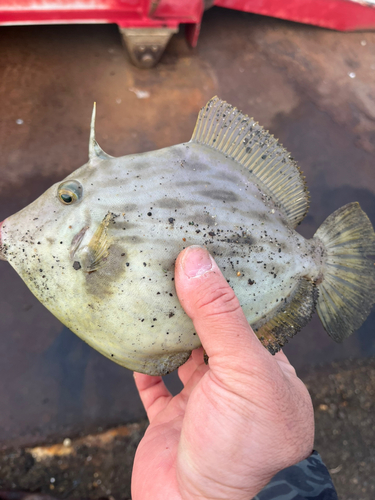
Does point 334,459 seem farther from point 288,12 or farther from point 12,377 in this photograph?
point 288,12

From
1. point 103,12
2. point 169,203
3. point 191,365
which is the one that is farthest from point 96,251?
point 103,12

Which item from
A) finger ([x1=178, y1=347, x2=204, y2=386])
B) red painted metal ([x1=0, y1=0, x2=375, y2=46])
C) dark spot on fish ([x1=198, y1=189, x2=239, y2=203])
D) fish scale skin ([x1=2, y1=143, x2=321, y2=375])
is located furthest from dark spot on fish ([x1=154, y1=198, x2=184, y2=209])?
red painted metal ([x1=0, y1=0, x2=375, y2=46])

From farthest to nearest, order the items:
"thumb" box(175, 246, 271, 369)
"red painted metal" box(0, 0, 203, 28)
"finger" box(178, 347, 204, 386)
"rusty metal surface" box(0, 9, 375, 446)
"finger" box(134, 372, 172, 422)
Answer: "red painted metal" box(0, 0, 203, 28)
"rusty metal surface" box(0, 9, 375, 446)
"finger" box(134, 372, 172, 422)
"finger" box(178, 347, 204, 386)
"thumb" box(175, 246, 271, 369)

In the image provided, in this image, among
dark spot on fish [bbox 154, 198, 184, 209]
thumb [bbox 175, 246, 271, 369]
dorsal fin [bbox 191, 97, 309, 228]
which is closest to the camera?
thumb [bbox 175, 246, 271, 369]

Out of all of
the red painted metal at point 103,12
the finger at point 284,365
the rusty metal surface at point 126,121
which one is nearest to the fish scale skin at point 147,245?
the finger at point 284,365

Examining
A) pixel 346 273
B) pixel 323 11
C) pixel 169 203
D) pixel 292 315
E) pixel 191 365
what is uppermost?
pixel 323 11

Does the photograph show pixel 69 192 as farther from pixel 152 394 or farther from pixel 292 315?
pixel 152 394

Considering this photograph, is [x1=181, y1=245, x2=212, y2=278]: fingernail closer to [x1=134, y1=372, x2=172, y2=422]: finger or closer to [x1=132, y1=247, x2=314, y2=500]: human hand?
[x1=132, y1=247, x2=314, y2=500]: human hand

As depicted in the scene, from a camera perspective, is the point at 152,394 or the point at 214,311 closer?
the point at 214,311

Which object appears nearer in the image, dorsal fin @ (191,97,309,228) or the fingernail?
the fingernail
